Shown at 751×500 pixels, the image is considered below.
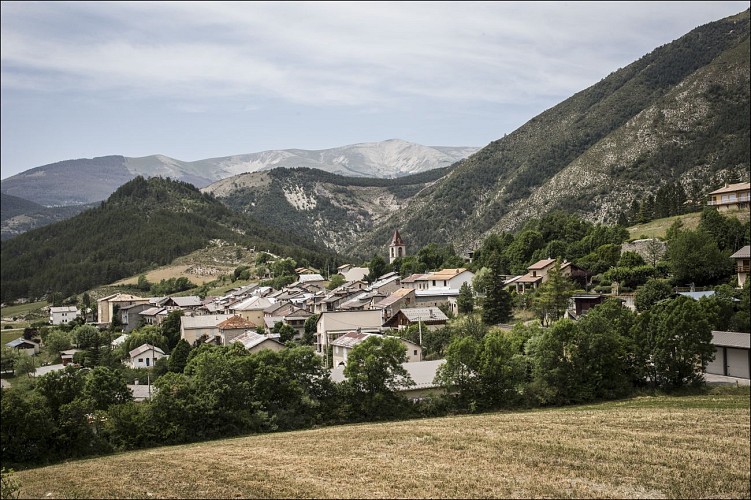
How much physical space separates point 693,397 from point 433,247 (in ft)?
168

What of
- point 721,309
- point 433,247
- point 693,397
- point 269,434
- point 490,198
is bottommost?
point 269,434

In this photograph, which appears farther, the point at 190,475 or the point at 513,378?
the point at 513,378

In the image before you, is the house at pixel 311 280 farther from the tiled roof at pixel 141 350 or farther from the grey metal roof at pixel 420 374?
the grey metal roof at pixel 420 374

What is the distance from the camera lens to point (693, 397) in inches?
768

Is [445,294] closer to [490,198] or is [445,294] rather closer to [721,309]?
[721,309]

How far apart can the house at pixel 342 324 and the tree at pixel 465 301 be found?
18.6 feet

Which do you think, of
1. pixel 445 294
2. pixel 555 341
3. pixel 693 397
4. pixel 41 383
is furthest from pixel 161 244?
pixel 693 397

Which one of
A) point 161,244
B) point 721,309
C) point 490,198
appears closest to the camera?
point 721,309

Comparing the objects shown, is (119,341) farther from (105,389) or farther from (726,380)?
(726,380)

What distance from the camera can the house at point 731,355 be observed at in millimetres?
16472

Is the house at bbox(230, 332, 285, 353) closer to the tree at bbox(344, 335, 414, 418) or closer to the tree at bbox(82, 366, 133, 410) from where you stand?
the tree at bbox(82, 366, 133, 410)

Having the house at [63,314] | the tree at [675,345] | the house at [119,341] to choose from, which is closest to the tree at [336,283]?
the house at [119,341]

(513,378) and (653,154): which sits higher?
(653,154)

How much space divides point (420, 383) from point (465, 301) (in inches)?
735
